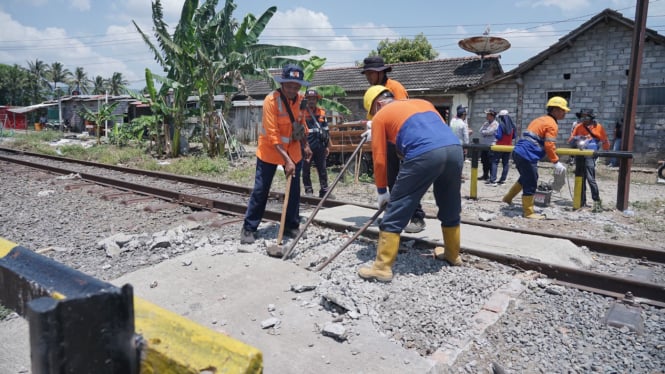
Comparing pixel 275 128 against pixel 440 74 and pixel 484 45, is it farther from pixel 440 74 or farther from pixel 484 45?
pixel 440 74

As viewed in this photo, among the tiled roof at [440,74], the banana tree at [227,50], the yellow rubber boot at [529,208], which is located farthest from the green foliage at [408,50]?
the yellow rubber boot at [529,208]

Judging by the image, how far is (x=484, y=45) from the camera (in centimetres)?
1862

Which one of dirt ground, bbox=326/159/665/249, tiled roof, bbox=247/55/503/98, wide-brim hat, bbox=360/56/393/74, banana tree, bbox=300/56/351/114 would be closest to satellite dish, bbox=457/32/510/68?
tiled roof, bbox=247/55/503/98

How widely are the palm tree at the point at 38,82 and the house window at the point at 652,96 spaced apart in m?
79.2

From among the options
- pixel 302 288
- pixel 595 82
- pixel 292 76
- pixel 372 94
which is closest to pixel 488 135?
pixel 595 82

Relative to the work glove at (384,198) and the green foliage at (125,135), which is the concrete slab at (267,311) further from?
the green foliage at (125,135)

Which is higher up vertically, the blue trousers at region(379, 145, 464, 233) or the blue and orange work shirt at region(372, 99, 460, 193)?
the blue and orange work shirt at region(372, 99, 460, 193)

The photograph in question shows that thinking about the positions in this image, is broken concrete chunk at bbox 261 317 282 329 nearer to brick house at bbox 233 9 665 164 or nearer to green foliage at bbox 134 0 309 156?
green foliage at bbox 134 0 309 156

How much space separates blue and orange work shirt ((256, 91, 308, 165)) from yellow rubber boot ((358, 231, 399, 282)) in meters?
1.75

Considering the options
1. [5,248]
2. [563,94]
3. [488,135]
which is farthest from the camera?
[563,94]

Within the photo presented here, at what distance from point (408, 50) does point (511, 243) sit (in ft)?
116

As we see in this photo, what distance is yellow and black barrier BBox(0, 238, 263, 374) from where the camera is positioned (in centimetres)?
105

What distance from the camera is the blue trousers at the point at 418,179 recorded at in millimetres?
4141

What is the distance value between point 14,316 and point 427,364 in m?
3.38
